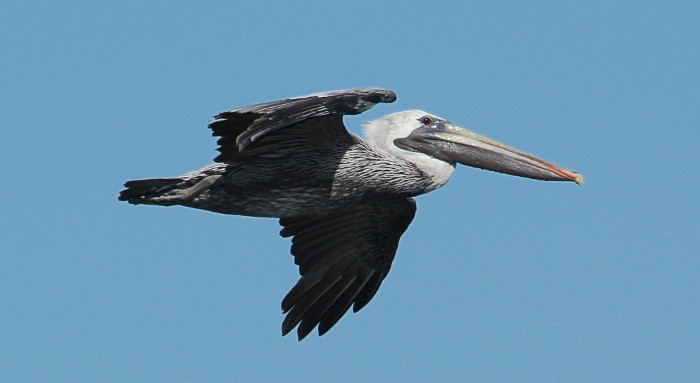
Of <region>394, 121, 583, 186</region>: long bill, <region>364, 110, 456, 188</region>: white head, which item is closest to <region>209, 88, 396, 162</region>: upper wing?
<region>364, 110, 456, 188</region>: white head

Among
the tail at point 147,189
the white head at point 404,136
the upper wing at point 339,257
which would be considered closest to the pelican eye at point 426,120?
the white head at point 404,136

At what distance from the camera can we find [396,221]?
13594 millimetres

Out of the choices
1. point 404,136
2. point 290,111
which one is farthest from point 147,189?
point 404,136

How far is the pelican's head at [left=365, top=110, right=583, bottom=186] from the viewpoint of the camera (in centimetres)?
1244

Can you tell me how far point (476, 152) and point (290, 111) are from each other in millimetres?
2559

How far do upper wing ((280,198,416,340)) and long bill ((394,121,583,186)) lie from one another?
1078 mm

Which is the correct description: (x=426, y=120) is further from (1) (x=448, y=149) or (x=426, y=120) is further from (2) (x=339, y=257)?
(2) (x=339, y=257)

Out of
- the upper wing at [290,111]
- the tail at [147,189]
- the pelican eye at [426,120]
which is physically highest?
the pelican eye at [426,120]

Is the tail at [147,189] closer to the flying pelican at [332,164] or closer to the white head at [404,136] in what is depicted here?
the flying pelican at [332,164]

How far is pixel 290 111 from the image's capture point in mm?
10555

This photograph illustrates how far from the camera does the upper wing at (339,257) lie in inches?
532

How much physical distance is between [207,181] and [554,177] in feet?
9.81

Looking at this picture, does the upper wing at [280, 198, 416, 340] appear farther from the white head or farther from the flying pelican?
the white head

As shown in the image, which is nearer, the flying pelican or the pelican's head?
the flying pelican
